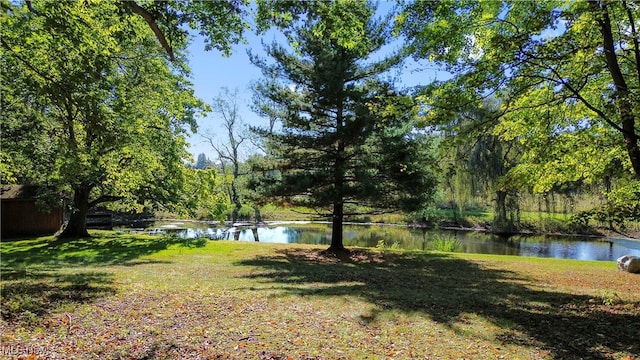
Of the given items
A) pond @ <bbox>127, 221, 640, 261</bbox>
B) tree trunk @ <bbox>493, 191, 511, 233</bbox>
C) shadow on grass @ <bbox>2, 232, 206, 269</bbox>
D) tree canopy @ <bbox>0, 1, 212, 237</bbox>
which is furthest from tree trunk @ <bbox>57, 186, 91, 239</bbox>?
tree trunk @ <bbox>493, 191, 511, 233</bbox>

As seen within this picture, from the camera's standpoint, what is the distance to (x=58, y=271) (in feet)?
29.2

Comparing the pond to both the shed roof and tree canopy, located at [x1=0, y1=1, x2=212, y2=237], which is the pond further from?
tree canopy, located at [x1=0, y1=1, x2=212, y2=237]

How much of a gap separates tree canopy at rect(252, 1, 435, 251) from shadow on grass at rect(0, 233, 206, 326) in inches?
210

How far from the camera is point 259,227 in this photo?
1331 inches

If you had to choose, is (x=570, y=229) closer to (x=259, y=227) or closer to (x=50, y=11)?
(x=259, y=227)

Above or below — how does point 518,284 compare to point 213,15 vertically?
below

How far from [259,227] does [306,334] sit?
96.0 feet

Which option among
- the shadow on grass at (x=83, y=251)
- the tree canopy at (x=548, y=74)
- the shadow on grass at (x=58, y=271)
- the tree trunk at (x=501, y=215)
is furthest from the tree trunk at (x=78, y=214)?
the tree trunk at (x=501, y=215)

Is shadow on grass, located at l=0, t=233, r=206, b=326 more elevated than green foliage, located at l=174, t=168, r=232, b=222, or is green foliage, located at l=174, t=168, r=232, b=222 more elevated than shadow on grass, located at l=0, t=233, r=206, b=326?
green foliage, located at l=174, t=168, r=232, b=222

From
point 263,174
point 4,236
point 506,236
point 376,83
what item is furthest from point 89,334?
point 506,236

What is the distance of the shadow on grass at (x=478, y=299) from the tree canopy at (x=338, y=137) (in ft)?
7.91

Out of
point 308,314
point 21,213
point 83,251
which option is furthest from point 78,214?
point 308,314

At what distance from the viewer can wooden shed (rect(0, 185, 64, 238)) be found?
18312mm

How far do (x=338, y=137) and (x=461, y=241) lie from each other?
1454 cm
